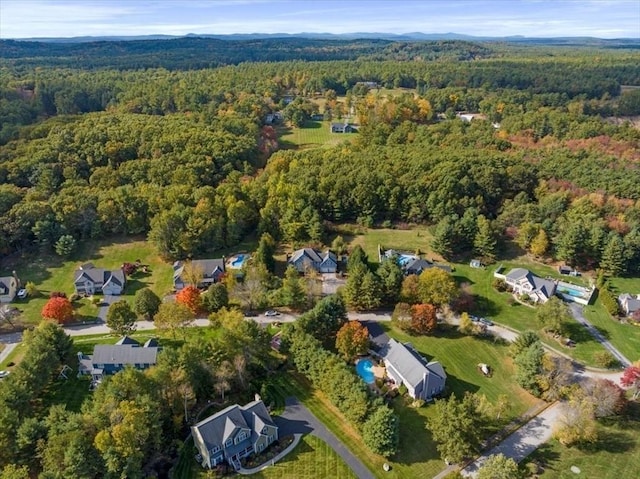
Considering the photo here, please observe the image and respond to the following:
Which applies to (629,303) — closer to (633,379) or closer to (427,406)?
(633,379)

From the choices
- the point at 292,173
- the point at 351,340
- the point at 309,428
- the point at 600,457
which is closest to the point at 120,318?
the point at 309,428

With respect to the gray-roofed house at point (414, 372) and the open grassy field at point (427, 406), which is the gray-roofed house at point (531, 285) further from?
the gray-roofed house at point (414, 372)

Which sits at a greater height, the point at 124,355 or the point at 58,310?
the point at 124,355

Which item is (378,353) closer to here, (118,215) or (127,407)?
(127,407)

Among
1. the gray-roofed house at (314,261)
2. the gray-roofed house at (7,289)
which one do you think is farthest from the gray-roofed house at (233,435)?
the gray-roofed house at (7,289)

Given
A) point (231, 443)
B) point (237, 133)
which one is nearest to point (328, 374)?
point (231, 443)

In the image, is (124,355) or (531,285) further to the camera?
(531,285)
